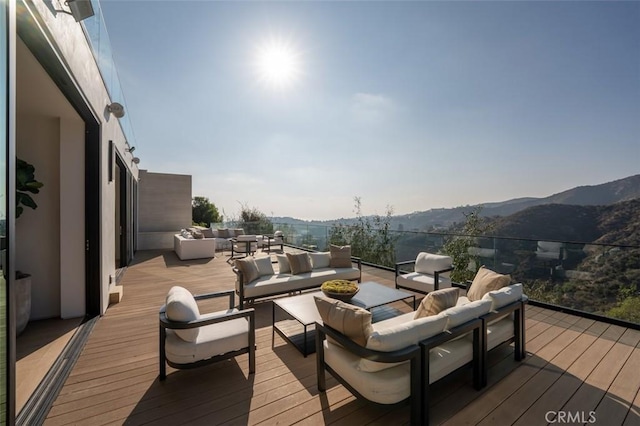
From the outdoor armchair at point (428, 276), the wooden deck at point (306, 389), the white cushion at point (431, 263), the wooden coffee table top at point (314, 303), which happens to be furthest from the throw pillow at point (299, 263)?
the white cushion at point (431, 263)

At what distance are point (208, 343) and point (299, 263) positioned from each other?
2.47 metres

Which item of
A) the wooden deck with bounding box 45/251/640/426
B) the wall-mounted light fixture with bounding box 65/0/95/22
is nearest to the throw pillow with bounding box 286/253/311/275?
the wooden deck with bounding box 45/251/640/426

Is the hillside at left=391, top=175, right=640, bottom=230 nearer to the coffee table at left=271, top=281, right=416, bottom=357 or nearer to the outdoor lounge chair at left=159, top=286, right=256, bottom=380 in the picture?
the coffee table at left=271, top=281, right=416, bottom=357

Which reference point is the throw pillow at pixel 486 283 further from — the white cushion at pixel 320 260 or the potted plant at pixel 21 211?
the potted plant at pixel 21 211

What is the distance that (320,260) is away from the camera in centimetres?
509

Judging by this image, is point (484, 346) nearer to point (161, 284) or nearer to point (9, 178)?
point (9, 178)

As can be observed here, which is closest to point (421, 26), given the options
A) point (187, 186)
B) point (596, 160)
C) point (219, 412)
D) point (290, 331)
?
point (290, 331)

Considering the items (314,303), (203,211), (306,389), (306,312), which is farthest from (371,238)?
(203,211)

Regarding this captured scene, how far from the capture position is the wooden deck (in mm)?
Result: 1855

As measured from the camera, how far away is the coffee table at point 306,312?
2.81 meters

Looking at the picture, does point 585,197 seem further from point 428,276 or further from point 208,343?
point 208,343

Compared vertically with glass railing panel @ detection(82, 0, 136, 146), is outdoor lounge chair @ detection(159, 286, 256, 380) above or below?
below

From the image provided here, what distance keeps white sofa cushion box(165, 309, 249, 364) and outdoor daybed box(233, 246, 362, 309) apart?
4.61 feet

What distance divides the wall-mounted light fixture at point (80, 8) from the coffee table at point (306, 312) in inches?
130
